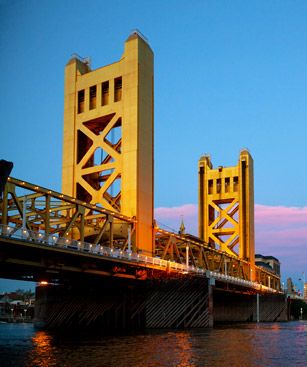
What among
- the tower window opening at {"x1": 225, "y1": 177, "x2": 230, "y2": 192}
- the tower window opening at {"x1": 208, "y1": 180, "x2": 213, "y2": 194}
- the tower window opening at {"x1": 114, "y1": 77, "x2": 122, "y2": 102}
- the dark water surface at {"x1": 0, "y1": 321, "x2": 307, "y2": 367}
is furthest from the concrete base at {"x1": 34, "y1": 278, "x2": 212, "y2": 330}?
the tower window opening at {"x1": 208, "y1": 180, "x2": 213, "y2": 194}

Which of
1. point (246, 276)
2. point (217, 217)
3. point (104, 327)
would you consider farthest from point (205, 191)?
point (104, 327)

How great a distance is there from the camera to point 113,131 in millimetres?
79688

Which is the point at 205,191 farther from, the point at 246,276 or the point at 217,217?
the point at 246,276

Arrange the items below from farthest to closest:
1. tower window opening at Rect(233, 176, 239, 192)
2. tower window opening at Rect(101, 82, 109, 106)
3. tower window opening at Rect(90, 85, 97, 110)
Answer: tower window opening at Rect(233, 176, 239, 192) < tower window opening at Rect(90, 85, 97, 110) < tower window opening at Rect(101, 82, 109, 106)

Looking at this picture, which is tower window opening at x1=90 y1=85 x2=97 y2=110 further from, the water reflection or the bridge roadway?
the water reflection

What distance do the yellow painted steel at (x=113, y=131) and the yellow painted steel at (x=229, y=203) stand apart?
47.3 meters

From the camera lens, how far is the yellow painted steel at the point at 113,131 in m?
67.6

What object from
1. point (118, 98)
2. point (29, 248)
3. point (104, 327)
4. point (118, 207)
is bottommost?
point (104, 327)

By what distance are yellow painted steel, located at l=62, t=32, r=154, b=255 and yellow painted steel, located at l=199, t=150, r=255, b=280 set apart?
47.3 meters

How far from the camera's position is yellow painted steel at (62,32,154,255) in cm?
6762

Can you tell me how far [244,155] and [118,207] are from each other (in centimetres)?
5499

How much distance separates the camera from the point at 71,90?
7806cm

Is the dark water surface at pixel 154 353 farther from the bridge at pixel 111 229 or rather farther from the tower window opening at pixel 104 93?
the tower window opening at pixel 104 93

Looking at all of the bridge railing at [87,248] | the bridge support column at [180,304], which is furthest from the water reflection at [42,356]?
the bridge support column at [180,304]
